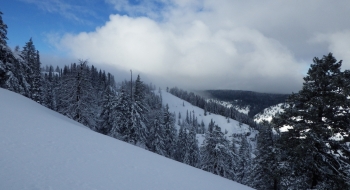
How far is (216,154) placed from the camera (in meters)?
26.7

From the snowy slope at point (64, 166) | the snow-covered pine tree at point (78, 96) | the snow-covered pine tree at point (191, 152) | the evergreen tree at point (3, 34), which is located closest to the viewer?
the snowy slope at point (64, 166)

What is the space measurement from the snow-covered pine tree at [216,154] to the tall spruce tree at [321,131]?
1516 centimetres

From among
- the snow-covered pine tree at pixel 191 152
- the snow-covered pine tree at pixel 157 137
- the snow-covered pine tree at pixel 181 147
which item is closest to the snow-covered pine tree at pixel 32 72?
the snow-covered pine tree at pixel 157 137

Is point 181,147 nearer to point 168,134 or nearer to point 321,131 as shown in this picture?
point 168,134

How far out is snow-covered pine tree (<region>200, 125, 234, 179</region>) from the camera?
2645cm

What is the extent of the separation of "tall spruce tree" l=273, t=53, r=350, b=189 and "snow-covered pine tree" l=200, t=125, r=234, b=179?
1516 centimetres

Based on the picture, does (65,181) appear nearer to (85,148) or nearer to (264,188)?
(85,148)

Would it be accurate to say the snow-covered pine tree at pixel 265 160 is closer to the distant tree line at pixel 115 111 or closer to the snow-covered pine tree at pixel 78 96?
the distant tree line at pixel 115 111

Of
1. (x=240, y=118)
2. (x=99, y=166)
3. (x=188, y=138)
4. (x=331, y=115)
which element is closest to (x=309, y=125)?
(x=331, y=115)

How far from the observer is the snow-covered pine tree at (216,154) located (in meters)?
26.5

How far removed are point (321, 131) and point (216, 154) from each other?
18.1 meters

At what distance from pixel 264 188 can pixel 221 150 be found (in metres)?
7.24

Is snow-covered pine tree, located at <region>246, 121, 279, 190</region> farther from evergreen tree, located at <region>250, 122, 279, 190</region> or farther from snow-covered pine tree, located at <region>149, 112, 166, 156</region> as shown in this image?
snow-covered pine tree, located at <region>149, 112, 166, 156</region>

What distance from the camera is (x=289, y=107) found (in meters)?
11.9
